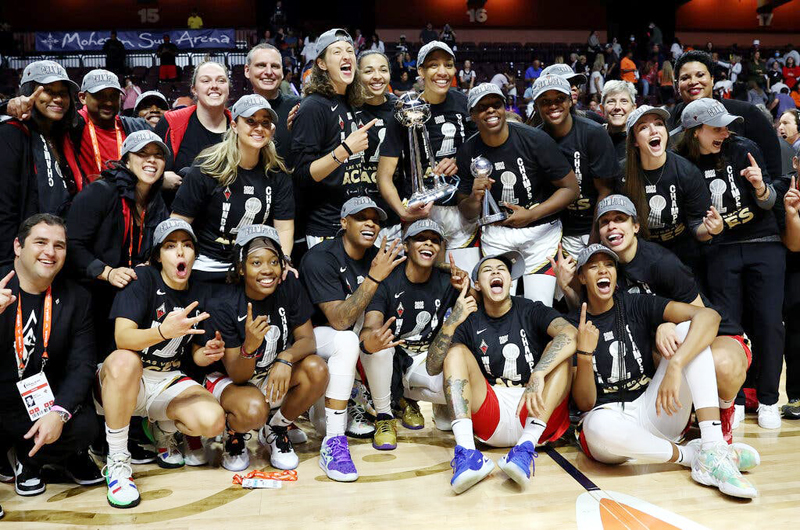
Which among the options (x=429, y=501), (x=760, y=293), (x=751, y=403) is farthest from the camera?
(x=751, y=403)

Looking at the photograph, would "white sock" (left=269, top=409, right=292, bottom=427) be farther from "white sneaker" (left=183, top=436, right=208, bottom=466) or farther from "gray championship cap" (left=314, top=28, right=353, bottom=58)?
"gray championship cap" (left=314, top=28, right=353, bottom=58)

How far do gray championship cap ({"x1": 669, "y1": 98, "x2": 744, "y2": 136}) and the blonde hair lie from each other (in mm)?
2404

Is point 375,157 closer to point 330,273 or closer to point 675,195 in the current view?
point 330,273

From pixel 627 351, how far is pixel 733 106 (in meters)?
2.01

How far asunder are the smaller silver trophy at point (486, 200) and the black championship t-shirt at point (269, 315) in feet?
3.85

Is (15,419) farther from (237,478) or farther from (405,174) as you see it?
(405,174)

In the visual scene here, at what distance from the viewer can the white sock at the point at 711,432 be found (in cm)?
359

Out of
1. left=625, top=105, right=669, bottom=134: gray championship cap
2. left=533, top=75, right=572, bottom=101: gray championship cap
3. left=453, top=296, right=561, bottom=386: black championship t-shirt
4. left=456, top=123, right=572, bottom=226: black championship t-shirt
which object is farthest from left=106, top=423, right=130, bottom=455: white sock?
left=625, top=105, right=669, bottom=134: gray championship cap

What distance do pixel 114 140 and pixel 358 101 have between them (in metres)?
1.47

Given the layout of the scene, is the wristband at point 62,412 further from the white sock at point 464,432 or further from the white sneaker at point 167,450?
the white sock at point 464,432

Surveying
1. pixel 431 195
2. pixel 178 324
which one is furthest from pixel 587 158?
pixel 178 324

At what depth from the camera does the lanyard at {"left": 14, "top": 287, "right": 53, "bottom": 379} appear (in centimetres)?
359

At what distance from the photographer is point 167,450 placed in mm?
4020

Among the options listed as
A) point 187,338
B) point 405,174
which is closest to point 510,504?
point 187,338
